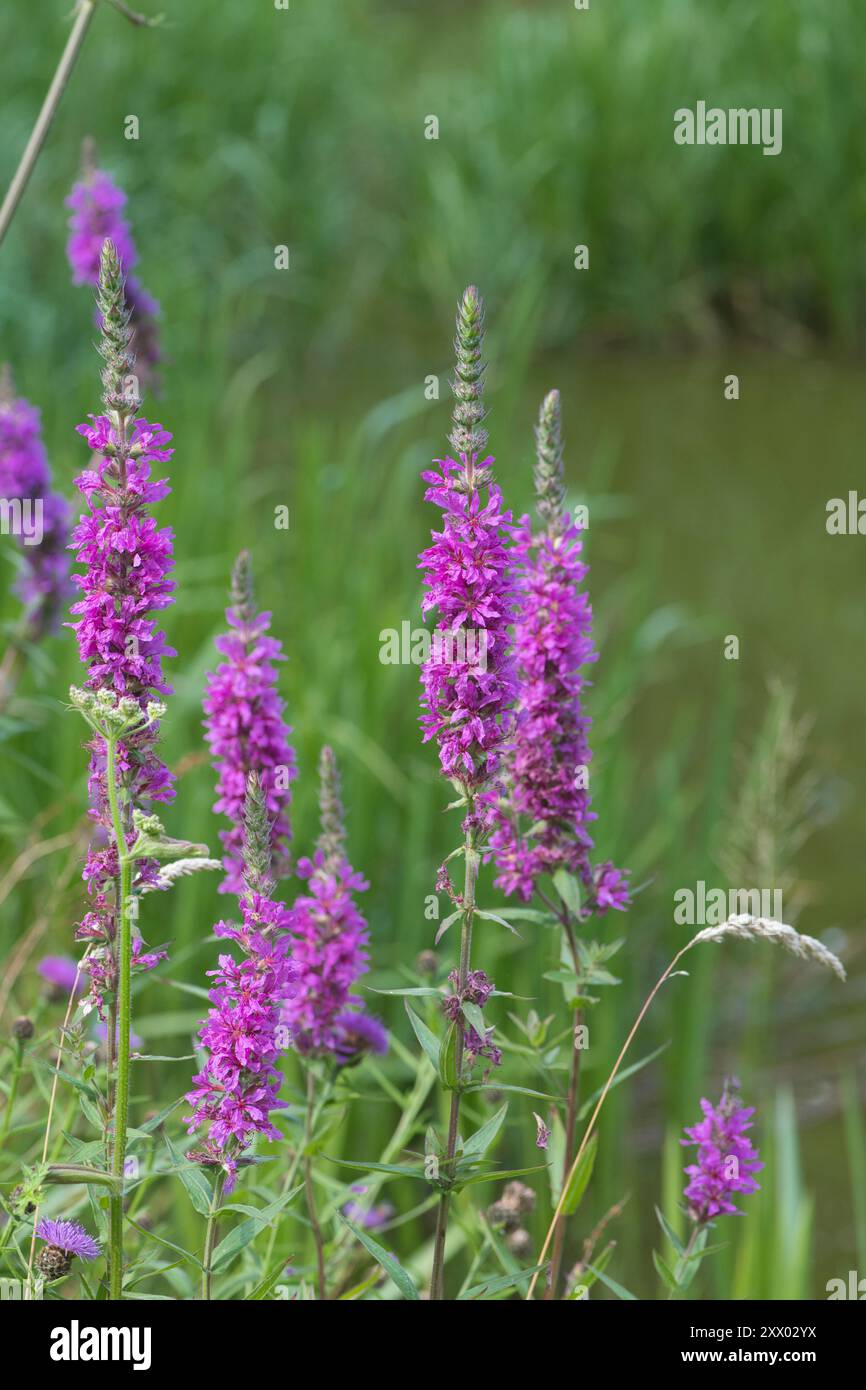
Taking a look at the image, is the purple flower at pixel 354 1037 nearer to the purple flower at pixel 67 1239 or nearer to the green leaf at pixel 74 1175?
the purple flower at pixel 67 1239

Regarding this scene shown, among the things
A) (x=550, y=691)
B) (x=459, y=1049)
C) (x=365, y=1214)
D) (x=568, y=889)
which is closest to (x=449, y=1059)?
(x=459, y=1049)

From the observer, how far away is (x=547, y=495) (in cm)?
170

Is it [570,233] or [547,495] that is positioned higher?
[570,233]

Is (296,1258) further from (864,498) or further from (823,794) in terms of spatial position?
(864,498)

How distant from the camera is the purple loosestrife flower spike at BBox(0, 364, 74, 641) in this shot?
2764 mm

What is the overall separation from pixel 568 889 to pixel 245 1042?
425mm

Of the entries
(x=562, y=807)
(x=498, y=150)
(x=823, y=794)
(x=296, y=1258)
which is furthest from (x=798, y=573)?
(x=562, y=807)

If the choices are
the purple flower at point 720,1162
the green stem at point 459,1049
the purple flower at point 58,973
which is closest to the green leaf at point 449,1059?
the green stem at point 459,1049

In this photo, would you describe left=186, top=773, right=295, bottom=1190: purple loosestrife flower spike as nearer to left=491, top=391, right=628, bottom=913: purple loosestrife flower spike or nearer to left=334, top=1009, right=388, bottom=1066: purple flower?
left=491, top=391, right=628, bottom=913: purple loosestrife flower spike

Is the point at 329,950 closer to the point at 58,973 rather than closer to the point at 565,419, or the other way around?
the point at 58,973

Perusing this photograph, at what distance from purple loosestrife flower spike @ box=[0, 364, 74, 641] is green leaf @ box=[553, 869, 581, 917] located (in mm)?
1301

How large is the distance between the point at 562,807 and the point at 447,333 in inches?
347

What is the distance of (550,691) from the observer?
1.70m
